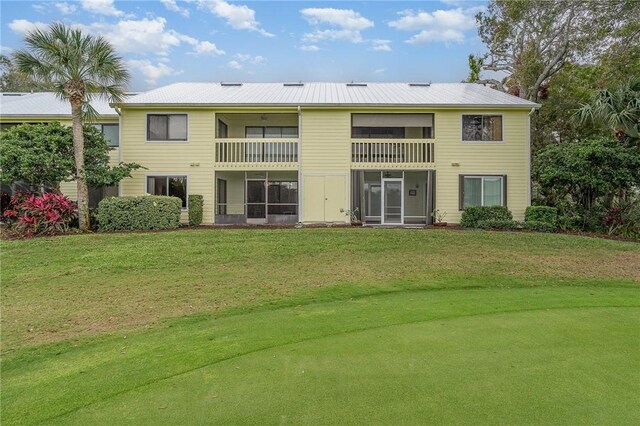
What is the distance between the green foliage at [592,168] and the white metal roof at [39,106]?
19.7 metres

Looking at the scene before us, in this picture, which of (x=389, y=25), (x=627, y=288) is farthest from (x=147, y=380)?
(x=389, y=25)

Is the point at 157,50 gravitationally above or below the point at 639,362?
above

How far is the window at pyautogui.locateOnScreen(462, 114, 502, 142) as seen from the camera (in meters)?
18.8

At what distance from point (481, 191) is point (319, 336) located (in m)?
15.5

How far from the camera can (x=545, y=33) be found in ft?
77.0

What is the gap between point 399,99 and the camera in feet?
63.4

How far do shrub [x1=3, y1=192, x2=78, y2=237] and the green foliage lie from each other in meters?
18.6

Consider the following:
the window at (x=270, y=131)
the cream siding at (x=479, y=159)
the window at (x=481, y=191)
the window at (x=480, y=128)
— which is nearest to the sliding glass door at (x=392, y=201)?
the cream siding at (x=479, y=159)

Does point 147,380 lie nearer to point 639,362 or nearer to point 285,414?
point 285,414

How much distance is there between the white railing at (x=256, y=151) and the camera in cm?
1905

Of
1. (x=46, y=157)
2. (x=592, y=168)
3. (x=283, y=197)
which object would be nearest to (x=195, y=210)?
(x=283, y=197)

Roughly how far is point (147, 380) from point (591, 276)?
9.73 m

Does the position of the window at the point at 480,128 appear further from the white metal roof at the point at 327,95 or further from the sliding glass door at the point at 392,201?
the sliding glass door at the point at 392,201

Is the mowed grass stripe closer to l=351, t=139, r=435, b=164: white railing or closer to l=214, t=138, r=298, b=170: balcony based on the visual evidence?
l=351, t=139, r=435, b=164: white railing
